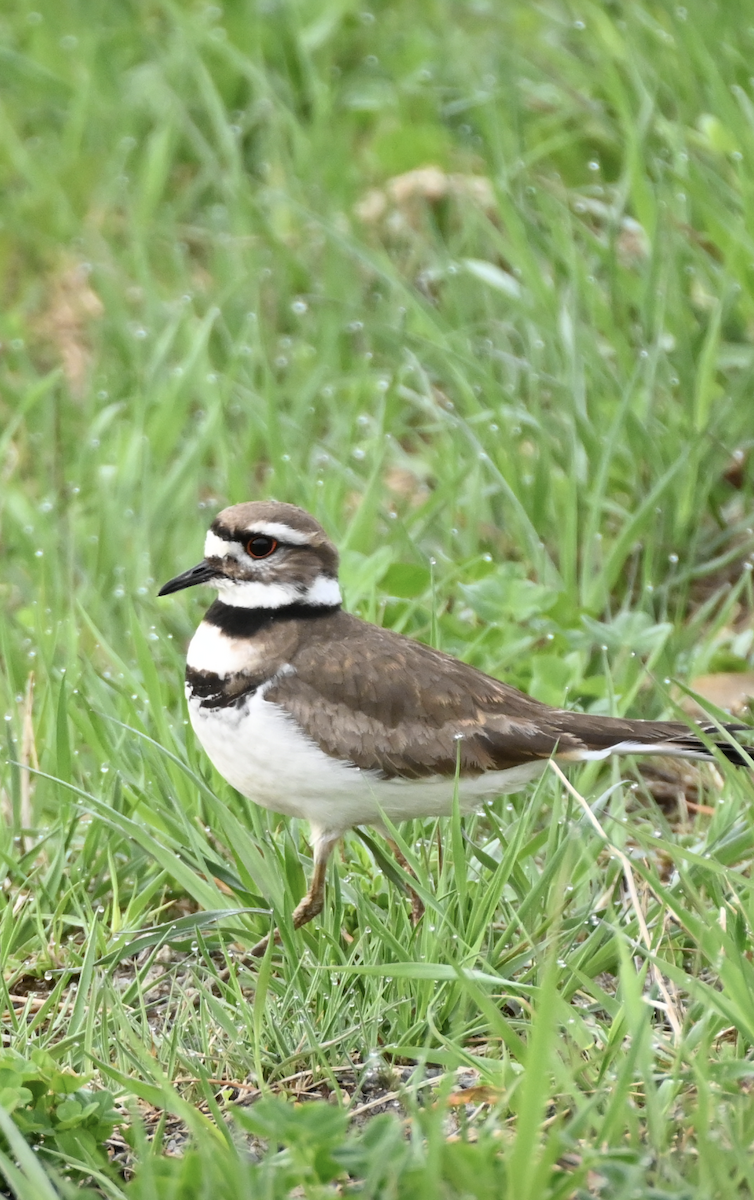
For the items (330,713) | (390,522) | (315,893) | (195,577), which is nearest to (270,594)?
(195,577)

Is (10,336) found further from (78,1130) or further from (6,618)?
(78,1130)

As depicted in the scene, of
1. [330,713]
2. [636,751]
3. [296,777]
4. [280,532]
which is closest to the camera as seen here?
[296,777]

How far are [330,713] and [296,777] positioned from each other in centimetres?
22

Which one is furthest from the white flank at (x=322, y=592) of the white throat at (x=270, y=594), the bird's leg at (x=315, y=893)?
the bird's leg at (x=315, y=893)

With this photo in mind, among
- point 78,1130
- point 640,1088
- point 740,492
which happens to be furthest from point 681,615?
point 78,1130

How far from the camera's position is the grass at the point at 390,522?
10.6 feet

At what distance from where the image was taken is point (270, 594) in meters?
4.31

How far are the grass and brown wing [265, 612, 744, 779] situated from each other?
7.3 inches

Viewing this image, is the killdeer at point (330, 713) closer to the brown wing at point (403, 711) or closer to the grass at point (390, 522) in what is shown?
the brown wing at point (403, 711)

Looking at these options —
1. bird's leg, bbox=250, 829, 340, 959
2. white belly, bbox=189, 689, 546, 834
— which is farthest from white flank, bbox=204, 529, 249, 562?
bird's leg, bbox=250, 829, 340, 959

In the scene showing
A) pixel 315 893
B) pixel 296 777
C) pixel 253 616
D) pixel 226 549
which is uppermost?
pixel 226 549

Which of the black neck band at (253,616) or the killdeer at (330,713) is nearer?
the killdeer at (330,713)

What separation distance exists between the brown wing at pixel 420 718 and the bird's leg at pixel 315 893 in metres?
0.25

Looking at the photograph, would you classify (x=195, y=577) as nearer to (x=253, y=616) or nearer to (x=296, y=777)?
(x=253, y=616)
